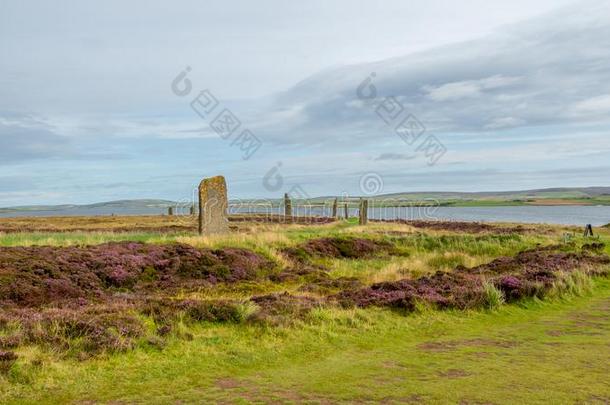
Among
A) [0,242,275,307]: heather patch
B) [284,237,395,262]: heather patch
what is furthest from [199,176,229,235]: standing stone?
[0,242,275,307]: heather patch

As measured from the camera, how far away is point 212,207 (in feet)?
97.5

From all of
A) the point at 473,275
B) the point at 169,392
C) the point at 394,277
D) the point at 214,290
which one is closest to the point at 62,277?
the point at 214,290

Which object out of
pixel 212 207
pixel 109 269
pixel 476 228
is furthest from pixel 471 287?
pixel 476 228

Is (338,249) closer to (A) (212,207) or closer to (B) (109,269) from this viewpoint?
(A) (212,207)

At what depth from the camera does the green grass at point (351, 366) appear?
8031 mm

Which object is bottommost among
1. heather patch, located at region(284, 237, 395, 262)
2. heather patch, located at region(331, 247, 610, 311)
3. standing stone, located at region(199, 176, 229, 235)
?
heather patch, located at region(331, 247, 610, 311)

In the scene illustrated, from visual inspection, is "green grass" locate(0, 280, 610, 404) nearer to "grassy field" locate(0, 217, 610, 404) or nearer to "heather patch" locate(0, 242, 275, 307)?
"grassy field" locate(0, 217, 610, 404)

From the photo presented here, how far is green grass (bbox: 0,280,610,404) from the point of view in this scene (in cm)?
803

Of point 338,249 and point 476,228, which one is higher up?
point 476,228

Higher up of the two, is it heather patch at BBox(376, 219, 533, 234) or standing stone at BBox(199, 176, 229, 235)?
standing stone at BBox(199, 176, 229, 235)

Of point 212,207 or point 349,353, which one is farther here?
point 212,207

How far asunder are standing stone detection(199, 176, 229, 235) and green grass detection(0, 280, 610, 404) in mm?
17272

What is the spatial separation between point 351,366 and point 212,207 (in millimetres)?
21078

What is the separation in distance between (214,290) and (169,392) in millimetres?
10012
